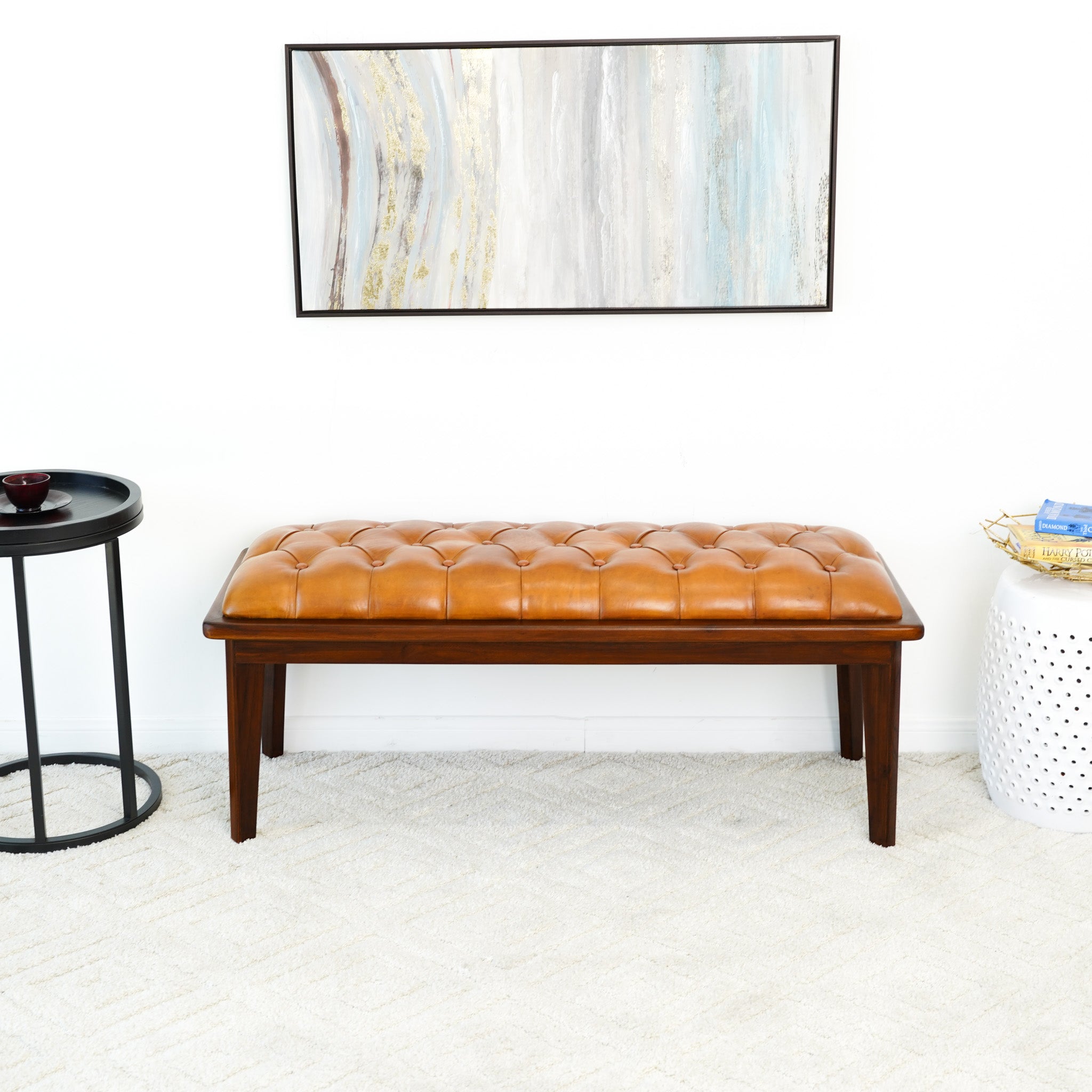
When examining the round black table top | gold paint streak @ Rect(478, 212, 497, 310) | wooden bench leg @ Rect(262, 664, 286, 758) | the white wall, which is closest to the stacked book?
the white wall

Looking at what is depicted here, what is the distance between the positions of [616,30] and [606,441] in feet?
2.79

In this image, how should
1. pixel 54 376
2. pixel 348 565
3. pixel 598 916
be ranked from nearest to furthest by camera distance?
pixel 598 916, pixel 348 565, pixel 54 376

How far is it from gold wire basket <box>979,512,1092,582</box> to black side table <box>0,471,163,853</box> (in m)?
1.76

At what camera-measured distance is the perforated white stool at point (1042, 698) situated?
2.25m

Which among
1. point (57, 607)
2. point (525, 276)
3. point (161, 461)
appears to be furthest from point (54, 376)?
point (525, 276)

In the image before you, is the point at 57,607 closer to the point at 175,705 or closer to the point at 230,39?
the point at 175,705

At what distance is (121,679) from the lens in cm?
233

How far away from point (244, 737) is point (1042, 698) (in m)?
1.57

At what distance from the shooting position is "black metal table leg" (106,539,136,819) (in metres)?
2.27

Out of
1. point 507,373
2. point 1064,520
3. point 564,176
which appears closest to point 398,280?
point 507,373

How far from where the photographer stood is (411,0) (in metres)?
2.38

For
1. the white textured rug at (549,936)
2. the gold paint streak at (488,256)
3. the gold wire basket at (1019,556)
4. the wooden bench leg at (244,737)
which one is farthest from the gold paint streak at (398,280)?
the gold wire basket at (1019,556)

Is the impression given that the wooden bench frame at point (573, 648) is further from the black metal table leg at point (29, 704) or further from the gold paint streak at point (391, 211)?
the gold paint streak at point (391, 211)

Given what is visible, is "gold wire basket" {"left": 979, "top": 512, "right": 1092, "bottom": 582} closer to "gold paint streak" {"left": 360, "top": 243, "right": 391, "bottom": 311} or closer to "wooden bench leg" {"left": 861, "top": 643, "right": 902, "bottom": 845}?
"wooden bench leg" {"left": 861, "top": 643, "right": 902, "bottom": 845}
